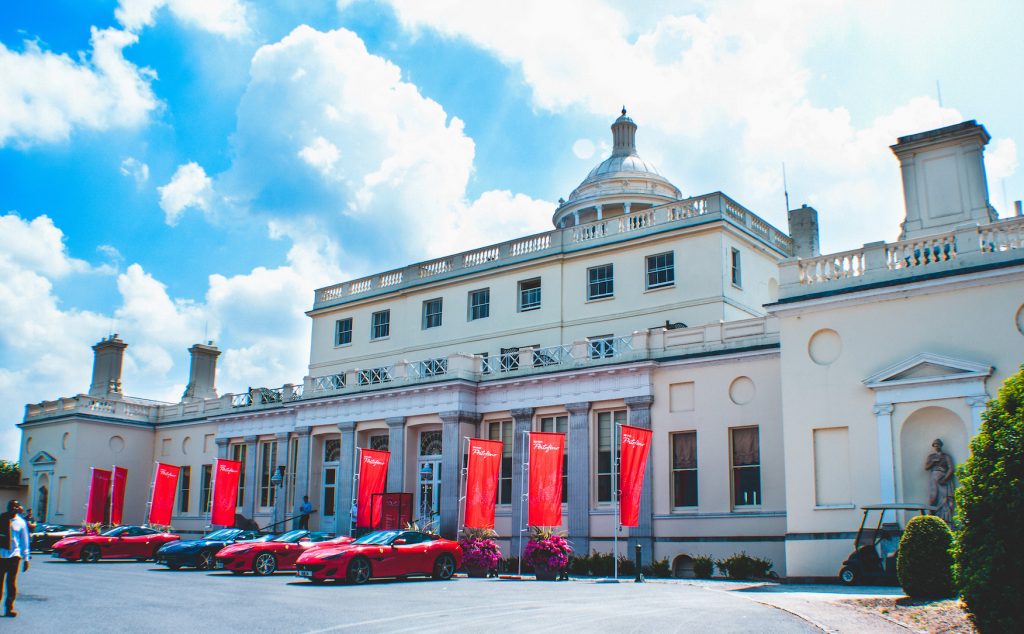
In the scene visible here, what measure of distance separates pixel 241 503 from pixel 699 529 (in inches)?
938

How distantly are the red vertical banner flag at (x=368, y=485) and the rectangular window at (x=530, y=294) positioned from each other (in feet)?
28.3

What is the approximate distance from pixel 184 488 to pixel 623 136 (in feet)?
97.3

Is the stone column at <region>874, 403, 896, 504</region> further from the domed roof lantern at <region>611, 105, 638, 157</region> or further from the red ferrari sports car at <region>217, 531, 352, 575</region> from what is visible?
the domed roof lantern at <region>611, 105, 638, 157</region>

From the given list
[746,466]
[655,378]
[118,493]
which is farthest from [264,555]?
[118,493]

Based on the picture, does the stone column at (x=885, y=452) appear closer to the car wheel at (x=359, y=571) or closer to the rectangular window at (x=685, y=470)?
the rectangular window at (x=685, y=470)

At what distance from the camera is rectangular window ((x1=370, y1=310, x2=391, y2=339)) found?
4175 cm

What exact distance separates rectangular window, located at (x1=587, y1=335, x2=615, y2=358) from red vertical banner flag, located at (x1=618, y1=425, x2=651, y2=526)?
4.83 meters

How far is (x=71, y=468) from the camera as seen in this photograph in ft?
154

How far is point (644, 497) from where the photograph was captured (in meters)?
28.8

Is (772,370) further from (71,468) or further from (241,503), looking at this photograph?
(71,468)

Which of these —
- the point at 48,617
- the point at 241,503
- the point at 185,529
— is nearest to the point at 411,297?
the point at 241,503

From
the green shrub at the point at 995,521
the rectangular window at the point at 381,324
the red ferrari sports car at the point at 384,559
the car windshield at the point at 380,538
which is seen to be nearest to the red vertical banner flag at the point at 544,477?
the red ferrari sports car at the point at 384,559

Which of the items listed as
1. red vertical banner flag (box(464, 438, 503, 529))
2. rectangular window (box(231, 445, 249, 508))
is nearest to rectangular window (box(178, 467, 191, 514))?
rectangular window (box(231, 445, 249, 508))

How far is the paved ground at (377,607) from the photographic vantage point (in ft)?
41.9
